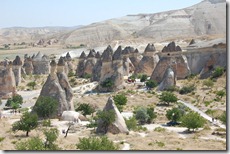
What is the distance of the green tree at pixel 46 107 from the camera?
1105 inches

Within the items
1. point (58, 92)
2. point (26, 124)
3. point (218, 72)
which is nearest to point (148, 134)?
point (26, 124)

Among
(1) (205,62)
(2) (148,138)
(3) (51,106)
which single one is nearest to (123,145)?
(2) (148,138)

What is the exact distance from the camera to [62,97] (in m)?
30.0

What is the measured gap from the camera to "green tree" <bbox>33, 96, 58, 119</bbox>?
2806 cm

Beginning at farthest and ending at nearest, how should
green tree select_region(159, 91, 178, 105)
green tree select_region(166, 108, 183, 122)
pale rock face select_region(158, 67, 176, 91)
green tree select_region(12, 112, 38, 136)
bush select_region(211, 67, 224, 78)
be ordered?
bush select_region(211, 67, 224, 78), pale rock face select_region(158, 67, 176, 91), green tree select_region(159, 91, 178, 105), green tree select_region(166, 108, 183, 122), green tree select_region(12, 112, 38, 136)

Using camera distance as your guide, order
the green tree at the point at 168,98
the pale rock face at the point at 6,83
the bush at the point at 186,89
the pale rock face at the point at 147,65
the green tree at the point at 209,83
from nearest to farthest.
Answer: the green tree at the point at 168,98
the bush at the point at 186,89
the green tree at the point at 209,83
the pale rock face at the point at 6,83
the pale rock face at the point at 147,65

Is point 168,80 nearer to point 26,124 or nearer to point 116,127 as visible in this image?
point 116,127

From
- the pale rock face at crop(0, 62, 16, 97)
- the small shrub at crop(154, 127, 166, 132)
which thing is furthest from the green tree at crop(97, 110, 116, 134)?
the pale rock face at crop(0, 62, 16, 97)

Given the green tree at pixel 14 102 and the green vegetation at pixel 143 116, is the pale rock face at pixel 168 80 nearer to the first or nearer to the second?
the green vegetation at pixel 143 116

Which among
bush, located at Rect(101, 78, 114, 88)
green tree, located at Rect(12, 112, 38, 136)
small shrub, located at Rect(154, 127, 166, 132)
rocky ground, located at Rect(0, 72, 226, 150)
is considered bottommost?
small shrub, located at Rect(154, 127, 166, 132)

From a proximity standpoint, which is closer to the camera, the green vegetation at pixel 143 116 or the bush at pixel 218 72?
the green vegetation at pixel 143 116

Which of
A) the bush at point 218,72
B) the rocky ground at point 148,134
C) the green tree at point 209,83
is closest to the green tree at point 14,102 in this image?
the rocky ground at point 148,134

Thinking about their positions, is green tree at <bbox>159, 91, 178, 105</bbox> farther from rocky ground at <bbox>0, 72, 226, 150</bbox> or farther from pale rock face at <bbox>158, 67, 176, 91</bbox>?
pale rock face at <bbox>158, 67, 176, 91</bbox>

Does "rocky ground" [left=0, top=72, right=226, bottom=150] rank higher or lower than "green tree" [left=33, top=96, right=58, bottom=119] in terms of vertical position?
lower
